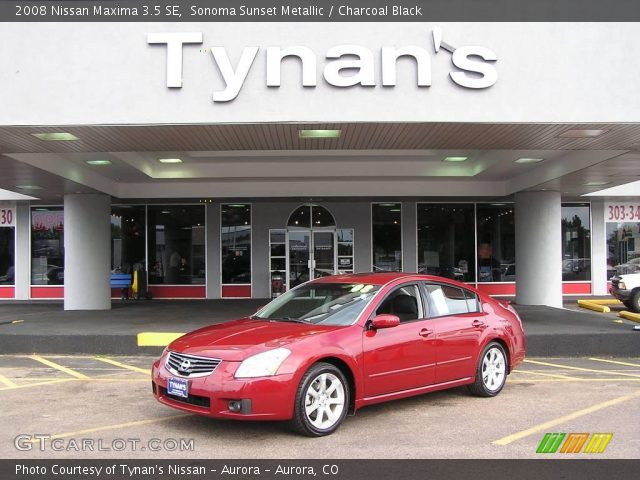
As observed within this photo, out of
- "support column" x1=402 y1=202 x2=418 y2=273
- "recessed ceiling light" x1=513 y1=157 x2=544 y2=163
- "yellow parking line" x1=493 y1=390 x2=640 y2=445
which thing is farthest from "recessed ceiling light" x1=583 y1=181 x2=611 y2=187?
"yellow parking line" x1=493 y1=390 x2=640 y2=445

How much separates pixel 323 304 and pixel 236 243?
13.8 metres

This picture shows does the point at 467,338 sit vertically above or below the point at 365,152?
below

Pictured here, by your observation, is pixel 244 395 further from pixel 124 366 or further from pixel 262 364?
pixel 124 366

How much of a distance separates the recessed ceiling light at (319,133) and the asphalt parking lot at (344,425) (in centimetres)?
464

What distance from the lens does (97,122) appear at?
9.12 m

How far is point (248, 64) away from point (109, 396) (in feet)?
17.0

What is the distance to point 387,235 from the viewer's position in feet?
67.1

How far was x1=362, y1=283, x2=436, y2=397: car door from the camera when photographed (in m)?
5.96

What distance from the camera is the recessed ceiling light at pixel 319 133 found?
9.96 meters

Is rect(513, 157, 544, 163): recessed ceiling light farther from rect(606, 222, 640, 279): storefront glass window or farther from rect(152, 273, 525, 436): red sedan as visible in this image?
rect(606, 222, 640, 279): storefront glass window

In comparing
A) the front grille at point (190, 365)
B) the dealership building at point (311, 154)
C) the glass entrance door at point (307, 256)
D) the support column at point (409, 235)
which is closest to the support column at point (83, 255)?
the dealership building at point (311, 154)

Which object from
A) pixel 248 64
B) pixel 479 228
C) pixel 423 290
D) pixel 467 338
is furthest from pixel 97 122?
pixel 479 228
